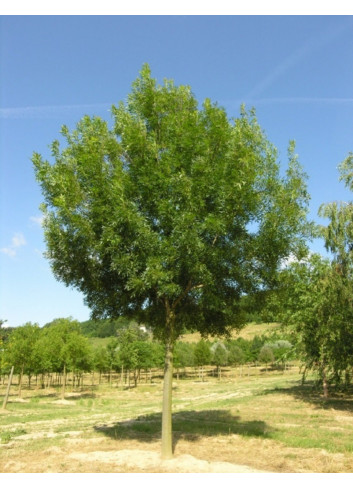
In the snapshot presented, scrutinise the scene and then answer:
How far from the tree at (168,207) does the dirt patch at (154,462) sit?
0.60m

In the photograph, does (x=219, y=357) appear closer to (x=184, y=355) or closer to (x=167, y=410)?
(x=184, y=355)

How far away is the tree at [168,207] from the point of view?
436 inches

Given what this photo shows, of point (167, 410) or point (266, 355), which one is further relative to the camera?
point (266, 355)

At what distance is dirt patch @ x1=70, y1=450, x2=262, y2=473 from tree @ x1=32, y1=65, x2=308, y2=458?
60 cm

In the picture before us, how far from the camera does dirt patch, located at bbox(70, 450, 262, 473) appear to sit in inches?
387

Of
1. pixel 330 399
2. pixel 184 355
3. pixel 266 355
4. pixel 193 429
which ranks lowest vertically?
pixel 330 399

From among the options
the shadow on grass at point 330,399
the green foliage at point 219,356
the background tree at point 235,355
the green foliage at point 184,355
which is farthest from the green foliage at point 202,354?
the shadow on grass at point 330,399

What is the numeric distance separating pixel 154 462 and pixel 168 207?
7.20 m

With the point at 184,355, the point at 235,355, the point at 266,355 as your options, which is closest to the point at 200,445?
the point at 184,355

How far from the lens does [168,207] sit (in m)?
11.2

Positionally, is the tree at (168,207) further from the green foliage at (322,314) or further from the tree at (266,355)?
the tree at (266,355)

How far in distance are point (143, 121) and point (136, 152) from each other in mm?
1129

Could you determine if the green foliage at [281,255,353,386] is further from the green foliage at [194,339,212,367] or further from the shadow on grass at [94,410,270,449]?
the green foliage at [194,339,212,367]

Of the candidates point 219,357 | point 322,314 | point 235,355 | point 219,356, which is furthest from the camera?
point 235,355
